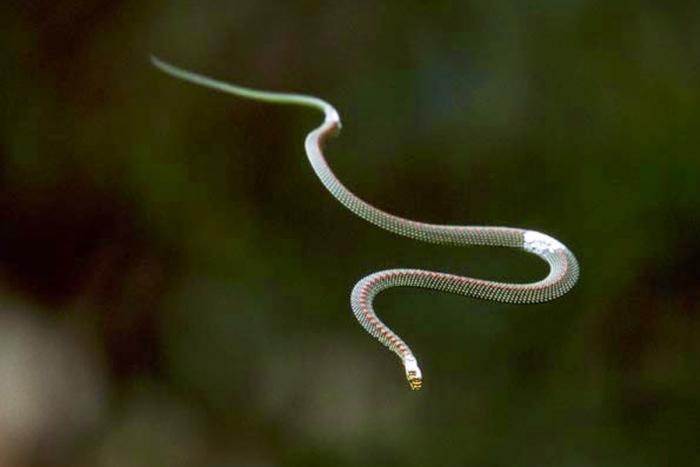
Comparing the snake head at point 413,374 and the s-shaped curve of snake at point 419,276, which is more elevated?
the s-shaped curve of snake at point 419,276

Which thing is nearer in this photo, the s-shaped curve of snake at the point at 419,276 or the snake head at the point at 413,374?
the snake head at the point at 413,374

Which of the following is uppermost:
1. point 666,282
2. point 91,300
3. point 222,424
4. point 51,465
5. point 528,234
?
point 528,234

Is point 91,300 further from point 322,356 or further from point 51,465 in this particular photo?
point 322,356

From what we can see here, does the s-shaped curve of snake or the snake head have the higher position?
the s-shaped curve of snake

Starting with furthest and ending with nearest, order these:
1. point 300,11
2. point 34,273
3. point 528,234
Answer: point 34,273, point 300,11, point 528,234

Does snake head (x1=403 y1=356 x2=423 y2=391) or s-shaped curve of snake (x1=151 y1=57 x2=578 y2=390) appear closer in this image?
snake head (x1=403 y1=356 x2=423 y2=391)

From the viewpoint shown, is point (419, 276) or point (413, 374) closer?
point (413, 374)

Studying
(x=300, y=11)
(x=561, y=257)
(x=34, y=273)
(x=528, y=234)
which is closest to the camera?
(x=561, y=257)

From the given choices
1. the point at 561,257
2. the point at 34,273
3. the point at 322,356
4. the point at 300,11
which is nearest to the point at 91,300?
the point at 34,273
